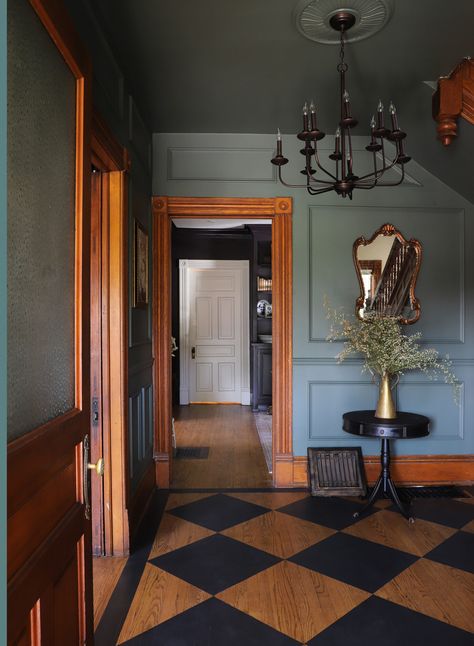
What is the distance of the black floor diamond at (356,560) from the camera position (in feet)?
8.52

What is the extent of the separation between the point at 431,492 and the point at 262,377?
13.1 ft

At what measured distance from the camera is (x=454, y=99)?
9.88 feet

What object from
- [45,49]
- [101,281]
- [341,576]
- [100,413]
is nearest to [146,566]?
[100,413]

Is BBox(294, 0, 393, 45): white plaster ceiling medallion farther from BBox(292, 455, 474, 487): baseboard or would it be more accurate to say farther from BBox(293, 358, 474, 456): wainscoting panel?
BBox(292, 455, 474, 487): baseboard

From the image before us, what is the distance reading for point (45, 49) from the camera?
3.97ft

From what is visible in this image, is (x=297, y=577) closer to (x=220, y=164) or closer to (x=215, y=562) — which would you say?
(x=215, y=562)

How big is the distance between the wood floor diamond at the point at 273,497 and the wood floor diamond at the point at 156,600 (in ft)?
3.93

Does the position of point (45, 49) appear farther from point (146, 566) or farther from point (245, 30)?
point (146, 566)

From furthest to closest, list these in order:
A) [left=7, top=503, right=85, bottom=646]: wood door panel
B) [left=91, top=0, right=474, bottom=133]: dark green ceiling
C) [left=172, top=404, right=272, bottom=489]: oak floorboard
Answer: [left=172, top=404, right=272, bottom=489]: oak floorboard, [left=91, top=0, right=474, bottom=133]: dark green ceiling, [left=7, top=503, right=85, bottom=646]: wood door panel

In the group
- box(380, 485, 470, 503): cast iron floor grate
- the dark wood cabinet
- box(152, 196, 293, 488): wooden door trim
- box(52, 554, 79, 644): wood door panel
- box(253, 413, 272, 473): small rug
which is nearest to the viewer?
box(52, 554, 79, 644): wood door panel

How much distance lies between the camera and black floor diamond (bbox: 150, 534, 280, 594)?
2598 mm

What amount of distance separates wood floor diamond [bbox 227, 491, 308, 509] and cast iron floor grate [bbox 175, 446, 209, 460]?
1.14 metres

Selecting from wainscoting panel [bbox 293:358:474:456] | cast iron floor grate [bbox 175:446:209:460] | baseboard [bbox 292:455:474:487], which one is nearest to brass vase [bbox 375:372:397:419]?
wainscoting panel [bbox 293:358:474:456]

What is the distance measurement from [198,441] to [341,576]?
321 cm
